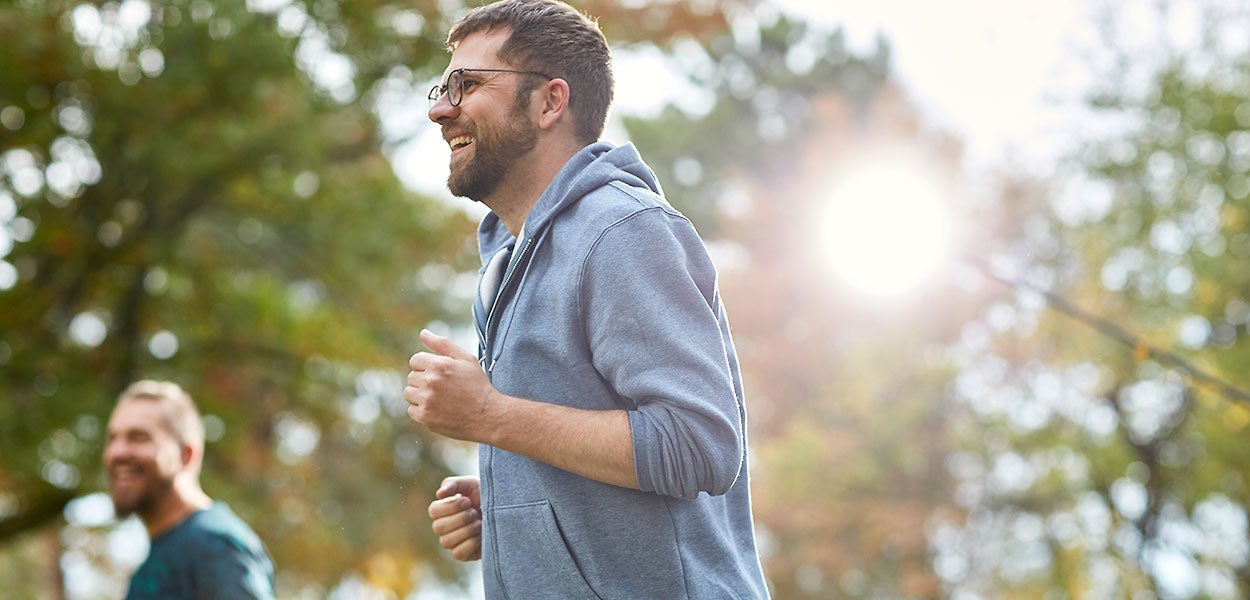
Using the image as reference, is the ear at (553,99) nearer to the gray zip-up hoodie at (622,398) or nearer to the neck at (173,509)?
the gray zip-up hoodie at (622,398)

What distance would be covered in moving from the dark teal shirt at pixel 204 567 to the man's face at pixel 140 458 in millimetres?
384

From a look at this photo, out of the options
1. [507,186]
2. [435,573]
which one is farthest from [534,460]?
[435,573]

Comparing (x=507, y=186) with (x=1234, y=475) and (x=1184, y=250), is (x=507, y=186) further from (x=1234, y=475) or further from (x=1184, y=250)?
(x=1184, y=250)

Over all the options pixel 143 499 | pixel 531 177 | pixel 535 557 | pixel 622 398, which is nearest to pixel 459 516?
pixel 535 557

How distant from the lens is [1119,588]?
20.7 m

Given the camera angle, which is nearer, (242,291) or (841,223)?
(242,291)

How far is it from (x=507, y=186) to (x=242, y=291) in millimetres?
9665

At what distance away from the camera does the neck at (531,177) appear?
7.95 ft

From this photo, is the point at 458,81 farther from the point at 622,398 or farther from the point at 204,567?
the point at 204,567

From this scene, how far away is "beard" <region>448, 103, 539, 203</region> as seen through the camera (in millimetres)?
2395

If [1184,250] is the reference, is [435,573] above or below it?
below

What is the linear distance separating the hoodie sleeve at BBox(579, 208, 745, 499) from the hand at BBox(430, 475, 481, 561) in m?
0.54

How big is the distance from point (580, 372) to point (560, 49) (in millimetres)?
610

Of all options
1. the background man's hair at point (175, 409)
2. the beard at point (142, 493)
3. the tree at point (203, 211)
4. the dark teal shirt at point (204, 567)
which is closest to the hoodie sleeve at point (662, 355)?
the dark teal shirt at point (204, 567)
